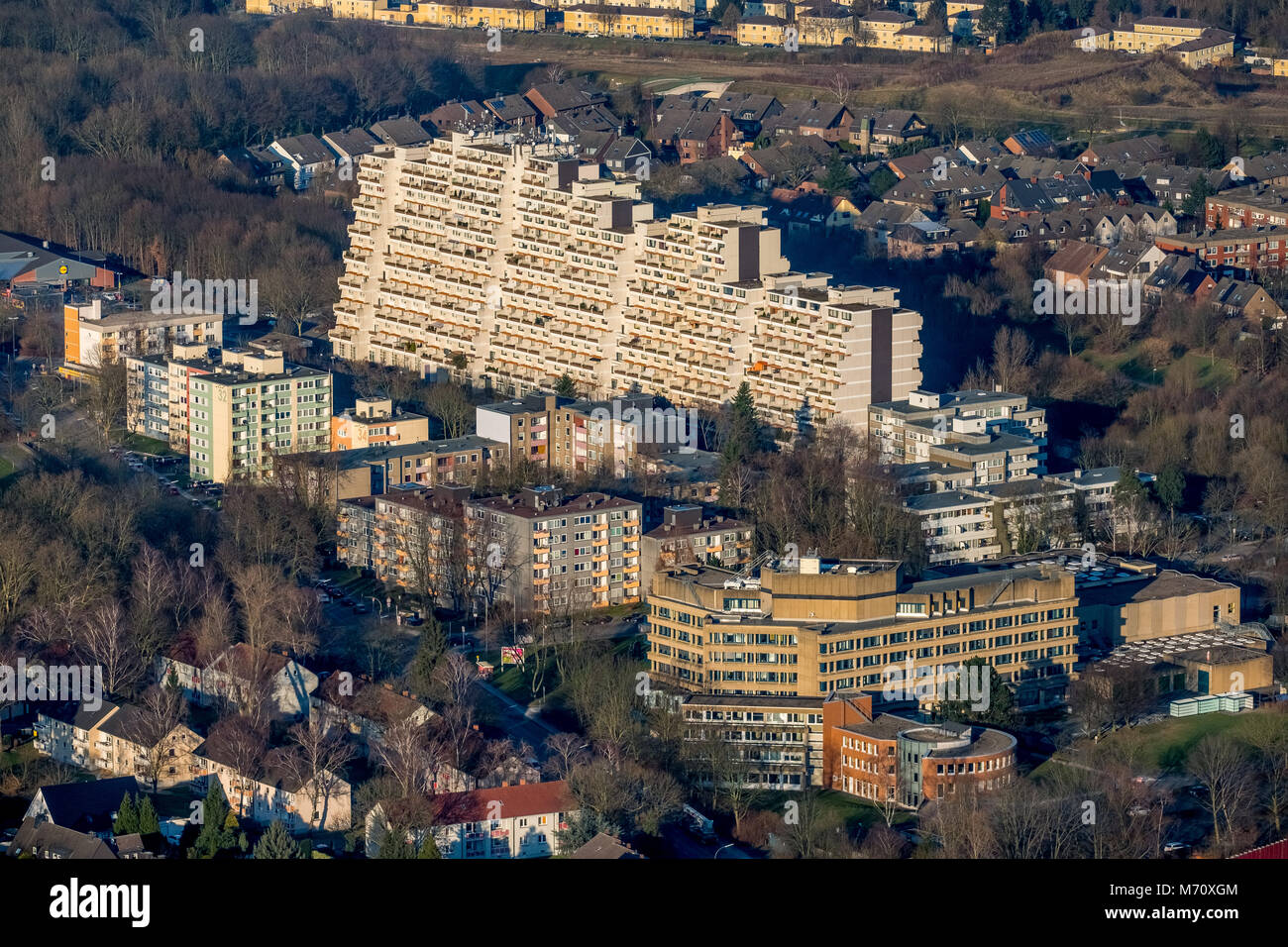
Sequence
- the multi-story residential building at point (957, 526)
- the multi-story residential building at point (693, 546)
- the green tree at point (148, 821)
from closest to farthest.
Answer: the green tree at point (148, 821), the multi-story residential building at point (693, 546), the multi-story residential building at point (957, 526)

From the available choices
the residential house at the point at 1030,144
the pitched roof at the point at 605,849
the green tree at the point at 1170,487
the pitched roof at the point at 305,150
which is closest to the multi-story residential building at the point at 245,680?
the pitched roof at the point at 605,849

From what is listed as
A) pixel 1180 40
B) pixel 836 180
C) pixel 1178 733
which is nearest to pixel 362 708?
pixel 1178 733

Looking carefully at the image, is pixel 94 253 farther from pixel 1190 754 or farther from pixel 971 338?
pixel 1190 754

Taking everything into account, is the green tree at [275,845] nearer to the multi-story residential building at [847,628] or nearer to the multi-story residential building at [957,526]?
the multi-story residential building at [847,628]

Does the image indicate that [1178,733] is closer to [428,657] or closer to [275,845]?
[428,657]

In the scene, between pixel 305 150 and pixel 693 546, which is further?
pixel 305 150

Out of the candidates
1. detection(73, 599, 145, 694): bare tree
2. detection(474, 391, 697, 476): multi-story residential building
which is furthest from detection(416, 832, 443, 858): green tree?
detection(474, 391, 697, 476): multi-story residential building
